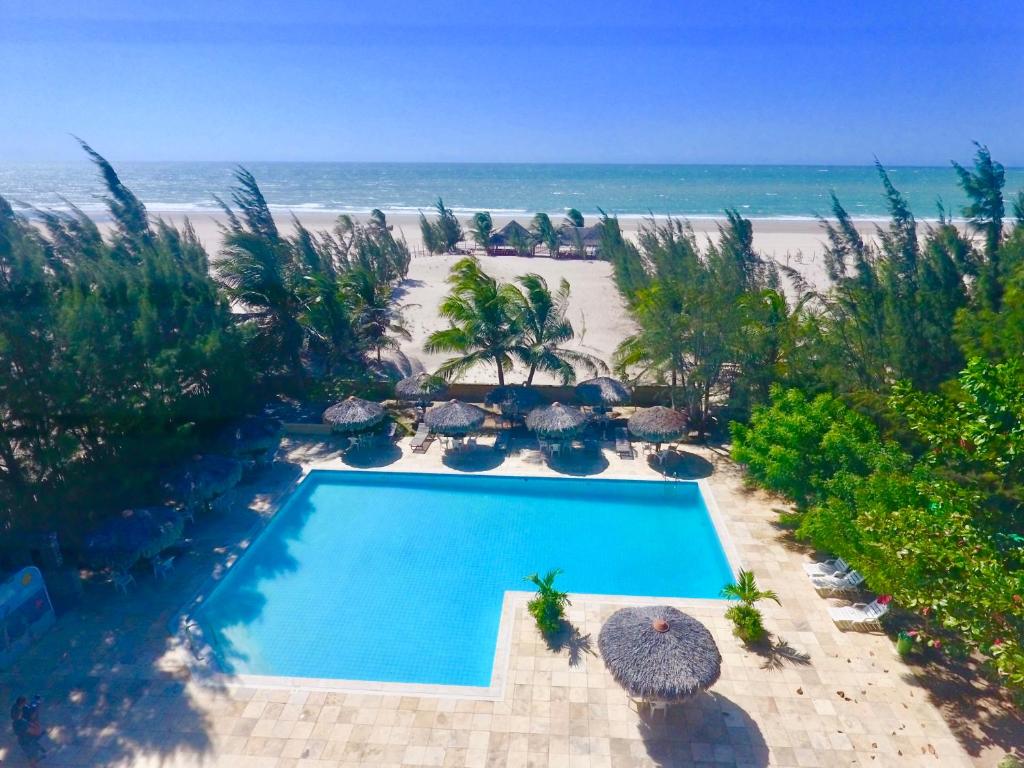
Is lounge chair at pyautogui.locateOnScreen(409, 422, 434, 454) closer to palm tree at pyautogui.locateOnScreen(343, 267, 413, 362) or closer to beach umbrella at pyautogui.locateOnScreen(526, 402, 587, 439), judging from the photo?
beach umbrella at pyautogui.locateOnScreen(526, 402, 587, 439)

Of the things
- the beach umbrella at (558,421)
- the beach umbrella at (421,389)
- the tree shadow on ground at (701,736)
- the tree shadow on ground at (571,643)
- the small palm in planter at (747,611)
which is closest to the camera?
the tree shadow on ground at (701,736)

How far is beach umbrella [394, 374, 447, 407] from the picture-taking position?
17.8 metres

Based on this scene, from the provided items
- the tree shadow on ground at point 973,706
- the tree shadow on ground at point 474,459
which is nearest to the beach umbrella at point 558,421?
the tree shadow on ground at point 474,459

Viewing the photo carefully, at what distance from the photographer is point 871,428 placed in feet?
39.5

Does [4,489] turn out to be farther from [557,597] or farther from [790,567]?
[790,567]

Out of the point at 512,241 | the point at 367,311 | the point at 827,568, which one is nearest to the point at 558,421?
the point at 827,568

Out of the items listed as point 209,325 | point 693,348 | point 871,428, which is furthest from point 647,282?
point 209,325

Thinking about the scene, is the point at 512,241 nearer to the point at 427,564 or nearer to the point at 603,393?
the point at 603,393

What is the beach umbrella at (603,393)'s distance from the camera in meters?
17.6

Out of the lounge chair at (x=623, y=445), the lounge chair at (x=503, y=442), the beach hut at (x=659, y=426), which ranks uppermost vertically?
the beach hut at (x=659, y=426)

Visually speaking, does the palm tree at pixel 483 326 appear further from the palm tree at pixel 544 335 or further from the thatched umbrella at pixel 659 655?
the thatched umbrella at pixel 659 655

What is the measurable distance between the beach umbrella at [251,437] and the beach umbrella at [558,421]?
22.6ft

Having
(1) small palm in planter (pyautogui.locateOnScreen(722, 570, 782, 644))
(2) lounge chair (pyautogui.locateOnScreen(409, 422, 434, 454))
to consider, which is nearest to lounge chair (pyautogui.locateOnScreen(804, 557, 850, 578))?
(1) small palm in planter (pyautogui.locateOnScreen(722, 570, 782, 644))

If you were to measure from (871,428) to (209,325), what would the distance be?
15.9 meters
